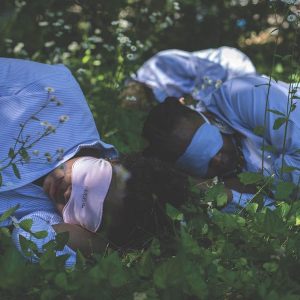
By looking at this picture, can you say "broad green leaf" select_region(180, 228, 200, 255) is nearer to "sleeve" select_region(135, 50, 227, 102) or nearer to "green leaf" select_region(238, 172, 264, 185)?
"green leaf" select_region(238, 172, 264, 185)

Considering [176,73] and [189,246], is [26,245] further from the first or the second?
[176,73]

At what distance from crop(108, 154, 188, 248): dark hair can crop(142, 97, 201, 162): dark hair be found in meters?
0.58

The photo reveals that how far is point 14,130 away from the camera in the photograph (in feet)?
8.89

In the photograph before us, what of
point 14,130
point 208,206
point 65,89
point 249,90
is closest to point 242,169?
point 249,90

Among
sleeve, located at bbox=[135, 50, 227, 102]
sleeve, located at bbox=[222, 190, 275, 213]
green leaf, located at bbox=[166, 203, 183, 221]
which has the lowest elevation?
sleeve, located at bbox=[135, 50, 227, 102]

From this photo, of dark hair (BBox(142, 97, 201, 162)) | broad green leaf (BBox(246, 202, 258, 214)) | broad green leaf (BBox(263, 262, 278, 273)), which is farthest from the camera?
dark hair (BBox(142, 97, 201, 162))

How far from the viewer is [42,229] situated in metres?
2.45

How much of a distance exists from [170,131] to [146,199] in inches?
30.0

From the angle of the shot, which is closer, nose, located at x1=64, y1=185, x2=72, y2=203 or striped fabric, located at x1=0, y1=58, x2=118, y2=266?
nose, located at x1=64, y1=185, x2=72, y2=203

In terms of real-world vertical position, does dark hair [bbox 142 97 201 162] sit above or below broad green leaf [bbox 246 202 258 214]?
below

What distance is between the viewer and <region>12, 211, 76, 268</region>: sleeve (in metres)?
2.35

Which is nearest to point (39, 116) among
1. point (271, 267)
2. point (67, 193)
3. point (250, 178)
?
point (67, 193)

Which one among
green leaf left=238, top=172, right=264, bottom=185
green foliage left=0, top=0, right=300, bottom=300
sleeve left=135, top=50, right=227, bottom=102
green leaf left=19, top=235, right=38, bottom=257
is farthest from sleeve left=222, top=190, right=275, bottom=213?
sleeve left=135, top=50, right=227, bottom=102

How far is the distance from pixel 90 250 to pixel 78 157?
1.30ft
